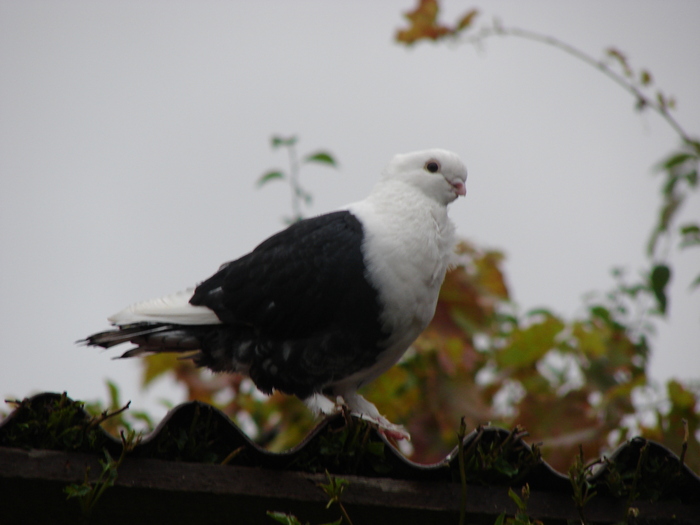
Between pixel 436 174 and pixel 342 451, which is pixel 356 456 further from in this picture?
pixel 436 174

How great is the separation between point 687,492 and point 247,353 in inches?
60.1

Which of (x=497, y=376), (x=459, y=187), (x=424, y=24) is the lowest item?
(x=497, y=376)

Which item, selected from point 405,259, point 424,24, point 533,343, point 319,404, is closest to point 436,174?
point 405,259

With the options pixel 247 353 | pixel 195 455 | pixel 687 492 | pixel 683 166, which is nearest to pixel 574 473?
pixel 687 492

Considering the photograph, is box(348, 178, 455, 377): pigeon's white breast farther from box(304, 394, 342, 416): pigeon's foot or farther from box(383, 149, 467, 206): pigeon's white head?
box(304, 394, 342, 416): pigeon's foot

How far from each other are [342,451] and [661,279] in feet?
7.46

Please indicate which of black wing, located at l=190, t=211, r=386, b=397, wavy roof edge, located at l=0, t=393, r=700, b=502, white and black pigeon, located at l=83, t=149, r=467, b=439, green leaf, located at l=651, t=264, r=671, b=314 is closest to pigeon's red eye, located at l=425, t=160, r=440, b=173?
white and black pigeon, located at l=83, t=149, r=467, b=439

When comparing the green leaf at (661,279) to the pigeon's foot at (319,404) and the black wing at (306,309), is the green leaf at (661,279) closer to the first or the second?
the black wing at (306,309)

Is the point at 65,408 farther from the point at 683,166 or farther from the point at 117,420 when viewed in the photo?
the point at 683,166

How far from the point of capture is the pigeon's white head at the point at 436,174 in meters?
3.03

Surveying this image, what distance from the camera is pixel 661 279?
149 inches

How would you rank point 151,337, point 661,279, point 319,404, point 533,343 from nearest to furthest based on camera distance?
point 319,404 < point 151,337 < point 661,279 < point 533,343

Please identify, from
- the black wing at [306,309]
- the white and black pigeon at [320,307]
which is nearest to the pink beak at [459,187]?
the white and black pigeon at [320,307]

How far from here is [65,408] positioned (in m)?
1.94
